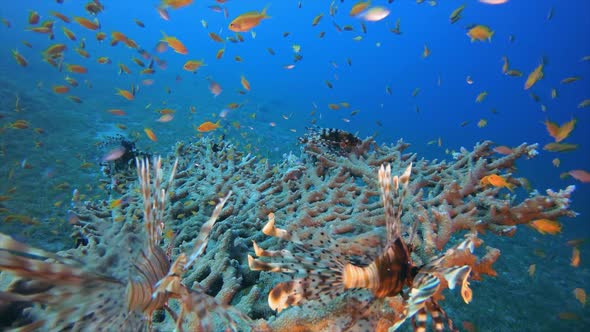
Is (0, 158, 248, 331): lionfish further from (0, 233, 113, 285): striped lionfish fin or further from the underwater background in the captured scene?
the underwater background

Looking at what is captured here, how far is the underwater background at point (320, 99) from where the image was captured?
6621mm

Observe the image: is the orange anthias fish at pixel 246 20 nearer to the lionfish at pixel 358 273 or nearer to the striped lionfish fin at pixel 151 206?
the striped lionfish fin at pixel 151 206

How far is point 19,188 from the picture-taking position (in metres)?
6.37

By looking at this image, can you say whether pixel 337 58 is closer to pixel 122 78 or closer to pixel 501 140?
pixel 501 140

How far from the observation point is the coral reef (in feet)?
5.32

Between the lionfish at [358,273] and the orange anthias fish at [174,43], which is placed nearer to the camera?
the lionfish at [358,273]

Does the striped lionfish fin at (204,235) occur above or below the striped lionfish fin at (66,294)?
above

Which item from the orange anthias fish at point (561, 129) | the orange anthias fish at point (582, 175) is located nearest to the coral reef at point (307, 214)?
the orange anthias fish at point (561, 129)

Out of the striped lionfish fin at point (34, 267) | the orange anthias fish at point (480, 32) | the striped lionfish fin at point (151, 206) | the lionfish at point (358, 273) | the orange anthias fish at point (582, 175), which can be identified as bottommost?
the lionfish at point (358, 273)

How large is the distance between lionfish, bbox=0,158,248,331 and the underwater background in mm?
4450

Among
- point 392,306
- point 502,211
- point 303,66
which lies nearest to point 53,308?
point 392,306

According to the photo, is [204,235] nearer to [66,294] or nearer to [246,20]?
[66,294]

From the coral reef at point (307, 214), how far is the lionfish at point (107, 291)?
4cm

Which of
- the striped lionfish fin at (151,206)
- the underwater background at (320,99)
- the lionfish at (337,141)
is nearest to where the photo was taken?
the striped lionfish fin at (151,206)
